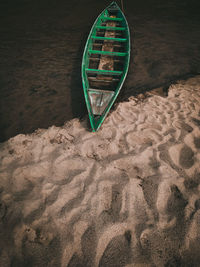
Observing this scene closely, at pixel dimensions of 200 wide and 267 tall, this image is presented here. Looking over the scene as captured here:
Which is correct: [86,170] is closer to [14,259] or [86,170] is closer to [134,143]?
[134,143]

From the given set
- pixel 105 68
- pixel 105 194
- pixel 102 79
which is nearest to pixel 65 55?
pixel 105 68

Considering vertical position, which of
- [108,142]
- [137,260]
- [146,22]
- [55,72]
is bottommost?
[137,260]

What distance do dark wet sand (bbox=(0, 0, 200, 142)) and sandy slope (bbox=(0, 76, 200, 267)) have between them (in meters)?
1.00

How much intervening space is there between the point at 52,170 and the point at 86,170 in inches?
22.5

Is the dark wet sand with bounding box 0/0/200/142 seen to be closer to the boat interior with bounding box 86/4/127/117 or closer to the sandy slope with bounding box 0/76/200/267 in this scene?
the boat interior with bounding box 86/4/127/117

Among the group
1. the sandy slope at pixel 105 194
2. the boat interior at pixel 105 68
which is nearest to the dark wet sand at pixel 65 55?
the boat interior at pixel 105 68

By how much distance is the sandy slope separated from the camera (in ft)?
5.10

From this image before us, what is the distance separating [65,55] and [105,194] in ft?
17.3

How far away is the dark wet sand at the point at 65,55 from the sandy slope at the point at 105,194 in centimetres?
100

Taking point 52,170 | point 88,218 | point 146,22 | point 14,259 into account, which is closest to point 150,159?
point 88,218

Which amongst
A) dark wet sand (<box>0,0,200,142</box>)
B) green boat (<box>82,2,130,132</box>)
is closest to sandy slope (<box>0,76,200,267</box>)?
green boat (<box>82,2,130,132</box>)

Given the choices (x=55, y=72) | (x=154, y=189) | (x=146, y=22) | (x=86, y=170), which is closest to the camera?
(x=154, y=189)

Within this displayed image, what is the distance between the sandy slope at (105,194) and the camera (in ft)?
5.10

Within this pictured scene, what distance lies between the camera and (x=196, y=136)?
2.56 metres
